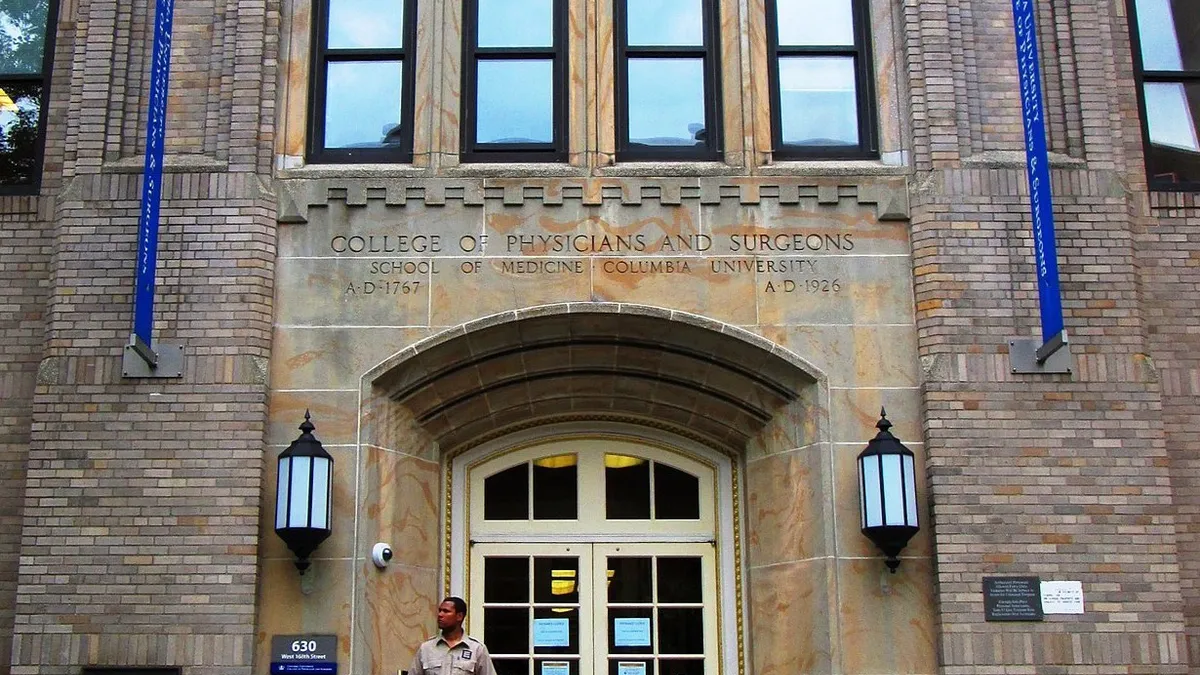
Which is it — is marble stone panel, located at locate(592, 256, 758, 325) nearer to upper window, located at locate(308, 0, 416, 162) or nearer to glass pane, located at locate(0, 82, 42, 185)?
upper window, located at locate(308, 0, 416, 162)

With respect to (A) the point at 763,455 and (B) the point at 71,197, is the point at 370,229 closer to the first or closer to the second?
(B) the point at 71,197

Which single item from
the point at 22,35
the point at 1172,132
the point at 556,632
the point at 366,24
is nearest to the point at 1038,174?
the point at 1172,132

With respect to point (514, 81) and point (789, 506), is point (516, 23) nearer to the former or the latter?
point (514, 81)

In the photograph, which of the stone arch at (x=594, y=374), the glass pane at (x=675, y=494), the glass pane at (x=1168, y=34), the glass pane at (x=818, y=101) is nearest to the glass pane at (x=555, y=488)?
the stone arch at (x=594, y=374)

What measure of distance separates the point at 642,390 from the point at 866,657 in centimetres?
267

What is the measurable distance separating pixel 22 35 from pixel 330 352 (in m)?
3.93

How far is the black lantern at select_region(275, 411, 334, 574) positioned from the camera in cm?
951

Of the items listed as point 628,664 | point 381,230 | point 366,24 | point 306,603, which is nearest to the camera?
point 306,603

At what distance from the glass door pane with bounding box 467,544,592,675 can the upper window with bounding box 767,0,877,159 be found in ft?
11.9

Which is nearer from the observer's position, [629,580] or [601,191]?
[601,191]

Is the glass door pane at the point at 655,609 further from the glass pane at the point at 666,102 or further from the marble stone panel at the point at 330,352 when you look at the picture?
the glass pane at the point at 666,102

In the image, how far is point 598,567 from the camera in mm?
10938

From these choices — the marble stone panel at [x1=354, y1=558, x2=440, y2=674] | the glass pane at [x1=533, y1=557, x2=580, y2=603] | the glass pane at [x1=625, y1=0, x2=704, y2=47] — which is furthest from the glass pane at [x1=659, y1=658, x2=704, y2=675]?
the glass pane at [x1=625, y1=0, x2=704, y2=47]

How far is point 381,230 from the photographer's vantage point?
34.3 feet
